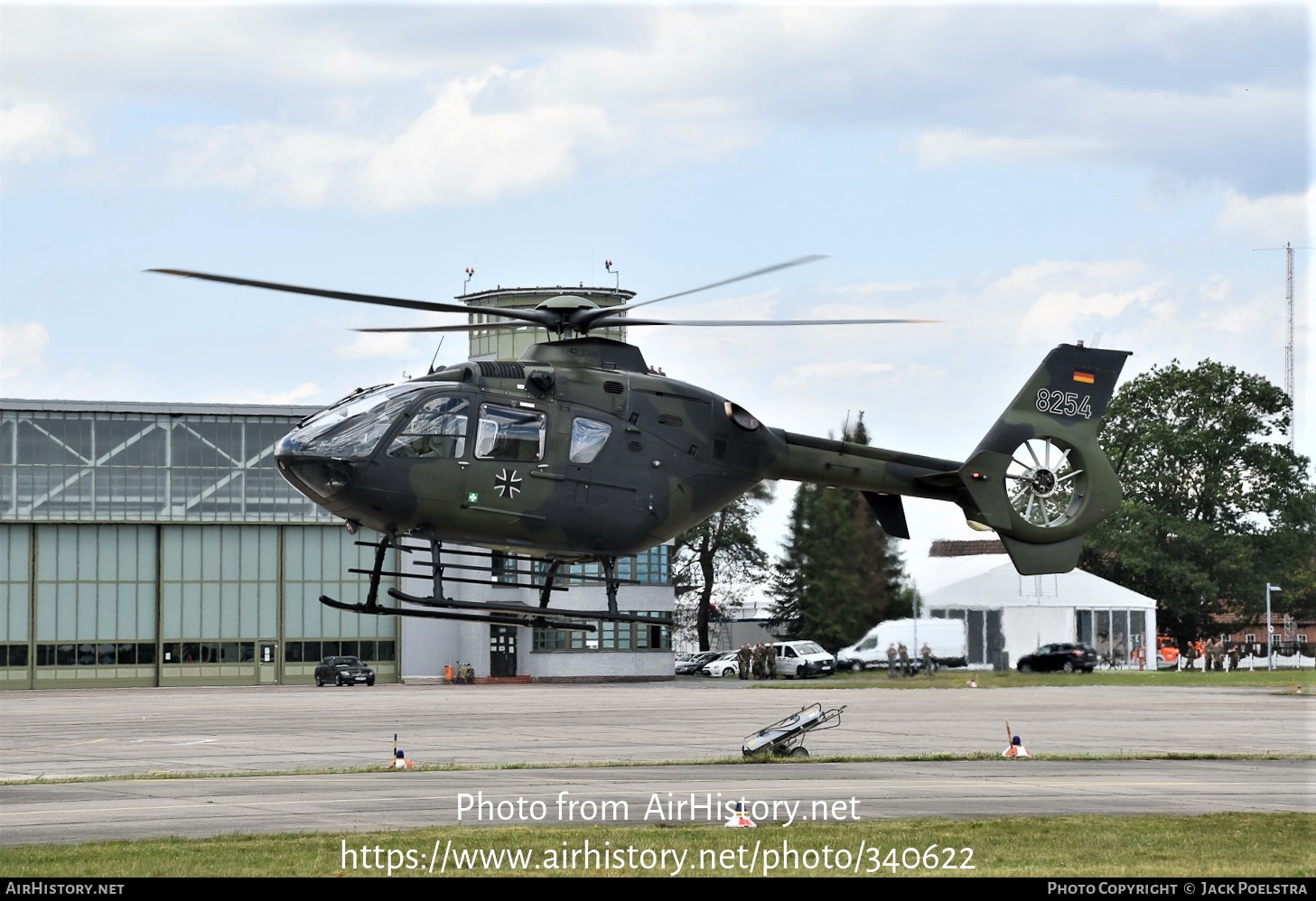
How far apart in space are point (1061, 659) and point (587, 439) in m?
51.6

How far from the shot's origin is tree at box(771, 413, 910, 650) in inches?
1954

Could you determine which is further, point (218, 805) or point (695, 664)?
point (695, 664)

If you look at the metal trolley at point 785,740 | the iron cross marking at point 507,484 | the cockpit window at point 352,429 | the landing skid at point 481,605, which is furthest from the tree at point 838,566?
the cockpit window at point 352,429

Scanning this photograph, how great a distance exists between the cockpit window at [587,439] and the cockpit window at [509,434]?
471 millimetres

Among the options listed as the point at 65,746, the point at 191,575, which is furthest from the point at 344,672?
the point at 65,746

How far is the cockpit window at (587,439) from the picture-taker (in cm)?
2034

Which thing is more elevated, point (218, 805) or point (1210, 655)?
point (218, 805)

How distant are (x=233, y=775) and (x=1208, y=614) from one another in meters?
73.6

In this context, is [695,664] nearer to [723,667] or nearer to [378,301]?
[723,667]

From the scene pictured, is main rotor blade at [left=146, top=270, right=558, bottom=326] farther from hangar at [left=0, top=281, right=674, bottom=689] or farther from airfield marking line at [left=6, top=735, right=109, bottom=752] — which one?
hangar at [left=0, top=281, right=674, bottom=689]

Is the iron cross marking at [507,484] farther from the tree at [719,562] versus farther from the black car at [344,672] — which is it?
the tree at [719,562]

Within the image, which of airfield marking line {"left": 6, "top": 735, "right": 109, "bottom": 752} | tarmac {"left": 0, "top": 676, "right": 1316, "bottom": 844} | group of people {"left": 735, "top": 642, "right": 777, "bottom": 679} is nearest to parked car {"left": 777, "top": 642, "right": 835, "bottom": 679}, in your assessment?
group of people {"left": 735, "top": 642, "right": 777, "bottom": 679}

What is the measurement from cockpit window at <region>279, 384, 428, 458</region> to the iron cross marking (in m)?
1.45

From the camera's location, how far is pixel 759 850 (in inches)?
631
